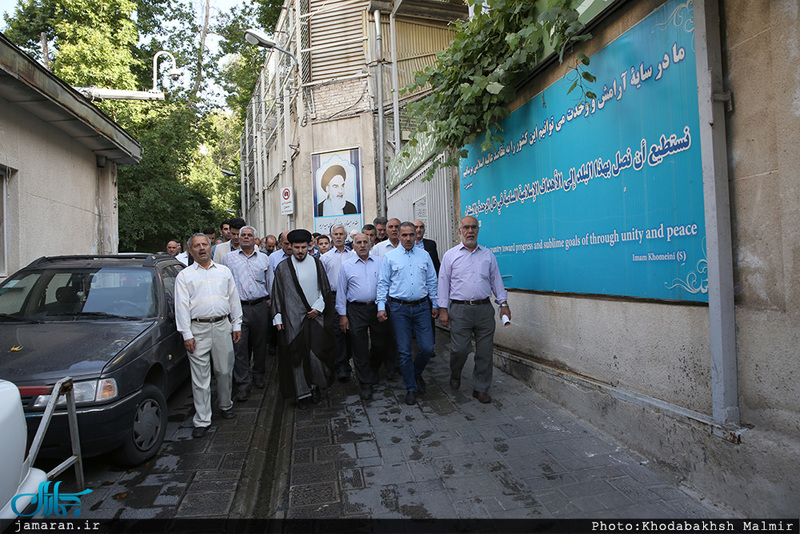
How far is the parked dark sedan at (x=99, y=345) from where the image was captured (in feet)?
11.6

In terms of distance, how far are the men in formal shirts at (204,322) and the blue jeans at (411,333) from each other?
1.68 meters

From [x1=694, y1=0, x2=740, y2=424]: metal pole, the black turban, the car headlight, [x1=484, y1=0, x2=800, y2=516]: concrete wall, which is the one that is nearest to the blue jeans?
the black turban

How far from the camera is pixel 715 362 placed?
10.2ft

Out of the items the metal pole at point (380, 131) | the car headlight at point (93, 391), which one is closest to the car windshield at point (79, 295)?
the car headlight at point (93, 391)

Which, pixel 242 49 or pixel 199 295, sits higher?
pixel 242 49

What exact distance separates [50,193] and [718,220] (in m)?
9.50

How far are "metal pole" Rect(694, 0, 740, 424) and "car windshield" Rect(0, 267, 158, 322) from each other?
14.9 ft

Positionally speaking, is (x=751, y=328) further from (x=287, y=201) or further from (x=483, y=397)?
(x=287, y=201)

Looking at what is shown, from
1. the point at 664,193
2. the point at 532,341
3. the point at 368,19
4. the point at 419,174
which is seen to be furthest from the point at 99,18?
the point at 664,193

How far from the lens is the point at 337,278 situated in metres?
6.48

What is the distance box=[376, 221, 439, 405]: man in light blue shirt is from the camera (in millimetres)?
5531

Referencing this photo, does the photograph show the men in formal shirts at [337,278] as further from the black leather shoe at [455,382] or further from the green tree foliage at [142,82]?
the green tree foliage at [142,82]

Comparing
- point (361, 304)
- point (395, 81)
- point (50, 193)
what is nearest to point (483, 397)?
point (361, 304)

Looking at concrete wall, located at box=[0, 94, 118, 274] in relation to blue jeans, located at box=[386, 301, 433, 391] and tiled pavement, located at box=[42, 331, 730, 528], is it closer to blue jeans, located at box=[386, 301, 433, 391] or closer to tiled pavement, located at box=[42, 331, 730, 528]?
tiled pavement, located at box=[42, 331, 730, 528]
